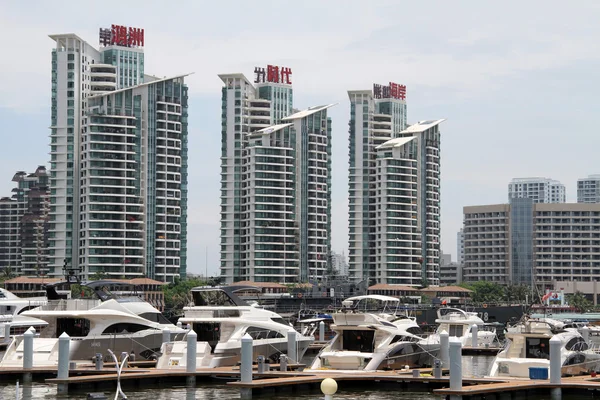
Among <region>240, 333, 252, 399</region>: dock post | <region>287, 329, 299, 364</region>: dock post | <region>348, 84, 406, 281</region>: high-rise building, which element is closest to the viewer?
<region>240, 333, 252, 399</region>: dock post

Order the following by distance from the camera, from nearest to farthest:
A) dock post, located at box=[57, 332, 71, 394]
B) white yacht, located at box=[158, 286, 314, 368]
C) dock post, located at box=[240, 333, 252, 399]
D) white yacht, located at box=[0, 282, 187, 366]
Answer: dock post, located at box=[240, 333, 252, 399] < dock post, located at box=[57, 332, 71, 394] < white yacht, located at box=[158, 286, 314, 368] < white yacht, located at box=[0, 282, 187, 366]

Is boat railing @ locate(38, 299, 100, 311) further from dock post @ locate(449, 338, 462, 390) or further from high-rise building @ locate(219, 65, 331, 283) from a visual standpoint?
high-rise building @ locate(219, 65, 331, 283)

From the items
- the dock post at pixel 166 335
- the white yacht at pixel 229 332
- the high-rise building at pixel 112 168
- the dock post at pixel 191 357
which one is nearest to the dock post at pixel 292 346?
the white yacht at pixel 229 332

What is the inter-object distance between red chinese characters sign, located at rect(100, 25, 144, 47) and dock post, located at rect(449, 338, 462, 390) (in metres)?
142

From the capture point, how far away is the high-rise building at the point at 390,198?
19088cm

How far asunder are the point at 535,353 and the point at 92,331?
69.0 ft

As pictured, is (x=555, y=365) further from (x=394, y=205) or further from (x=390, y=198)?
(x=394, y=205)

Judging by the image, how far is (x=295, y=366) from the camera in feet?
164

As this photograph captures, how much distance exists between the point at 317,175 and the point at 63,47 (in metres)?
49.0

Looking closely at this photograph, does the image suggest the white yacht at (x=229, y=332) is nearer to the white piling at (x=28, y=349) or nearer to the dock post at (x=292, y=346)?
the dock post at (x=292, y=346)

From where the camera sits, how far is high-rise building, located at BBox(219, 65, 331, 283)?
179375mm

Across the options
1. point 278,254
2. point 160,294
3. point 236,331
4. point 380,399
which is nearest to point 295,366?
point 236,331

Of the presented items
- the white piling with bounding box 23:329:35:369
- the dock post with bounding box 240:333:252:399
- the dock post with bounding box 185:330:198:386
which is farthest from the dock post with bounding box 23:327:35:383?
the dock post with bounding box 240:333:252:399

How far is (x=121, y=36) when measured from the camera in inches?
6929
